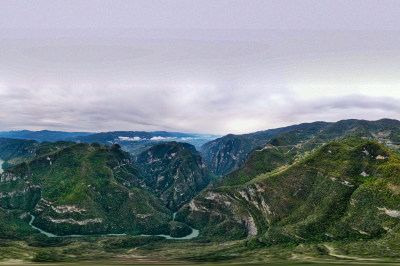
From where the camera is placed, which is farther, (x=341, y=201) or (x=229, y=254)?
(x=341, y=201)

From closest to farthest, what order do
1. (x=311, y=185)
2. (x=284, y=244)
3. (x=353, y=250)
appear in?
(x=353, y=250)
(x=284, y=244)
(x=311, y=185)

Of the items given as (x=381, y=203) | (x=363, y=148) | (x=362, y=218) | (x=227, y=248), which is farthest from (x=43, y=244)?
(x=363, y=148)

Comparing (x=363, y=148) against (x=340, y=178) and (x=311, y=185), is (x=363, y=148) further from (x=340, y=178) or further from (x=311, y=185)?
(x=311, y=185)

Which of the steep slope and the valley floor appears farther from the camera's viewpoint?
the steep slope

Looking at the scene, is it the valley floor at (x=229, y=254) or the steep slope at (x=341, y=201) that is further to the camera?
the steep slope at (x=341, y=201)

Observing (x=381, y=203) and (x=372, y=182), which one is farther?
(x=372, y=182)

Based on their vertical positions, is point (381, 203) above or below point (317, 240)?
above

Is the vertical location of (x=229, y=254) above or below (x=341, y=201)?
below

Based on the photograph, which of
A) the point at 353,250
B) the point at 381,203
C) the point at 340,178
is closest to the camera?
the point at 353,250

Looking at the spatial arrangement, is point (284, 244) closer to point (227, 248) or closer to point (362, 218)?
point (227, 248)

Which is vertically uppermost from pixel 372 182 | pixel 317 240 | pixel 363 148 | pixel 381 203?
pixel 363 148
